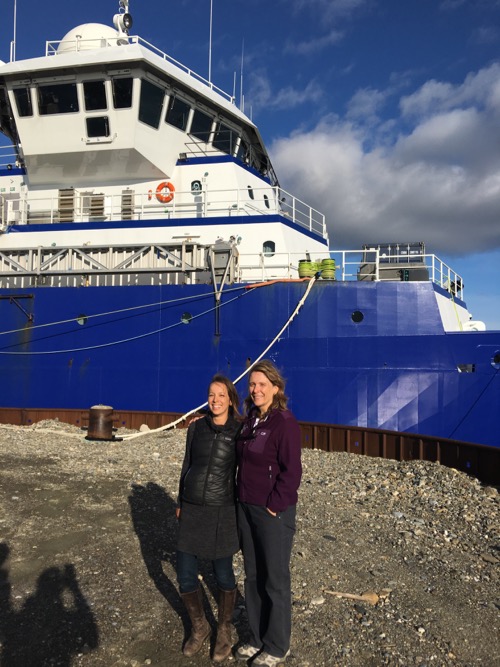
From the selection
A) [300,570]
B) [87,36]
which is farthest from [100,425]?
[87,36]

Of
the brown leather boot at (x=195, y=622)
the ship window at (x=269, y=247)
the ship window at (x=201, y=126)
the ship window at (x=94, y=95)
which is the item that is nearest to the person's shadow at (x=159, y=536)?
the brown leather boot at (x=195, y=622)

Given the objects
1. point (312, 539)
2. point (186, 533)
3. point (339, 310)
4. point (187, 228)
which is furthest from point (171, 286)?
point (186, 533)

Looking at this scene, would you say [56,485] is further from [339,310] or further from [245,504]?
[339,310]

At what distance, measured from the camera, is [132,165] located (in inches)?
506

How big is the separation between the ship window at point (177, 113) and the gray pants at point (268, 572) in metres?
12.5

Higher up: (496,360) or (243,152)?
(243,152)

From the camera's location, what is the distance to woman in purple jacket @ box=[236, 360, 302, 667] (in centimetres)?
279

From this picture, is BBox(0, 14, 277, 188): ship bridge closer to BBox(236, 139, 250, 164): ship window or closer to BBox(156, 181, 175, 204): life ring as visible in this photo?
BBox(156, 181, 175, 204): life ring

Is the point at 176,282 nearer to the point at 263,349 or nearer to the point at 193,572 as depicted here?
the point at 263,349

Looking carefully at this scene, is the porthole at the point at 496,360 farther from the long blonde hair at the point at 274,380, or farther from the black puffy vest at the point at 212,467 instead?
the black puffy vest at the point at 212,467

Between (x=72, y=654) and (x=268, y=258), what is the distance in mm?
9598

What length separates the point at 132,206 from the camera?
12.9 m

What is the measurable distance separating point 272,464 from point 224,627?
1.10m

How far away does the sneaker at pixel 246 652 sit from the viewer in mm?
2941
